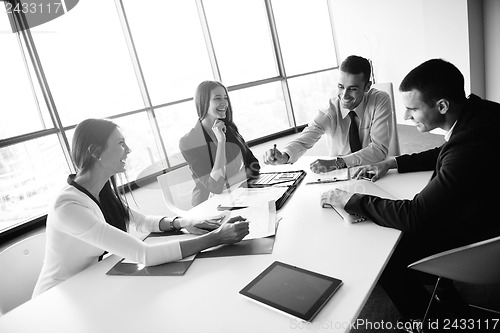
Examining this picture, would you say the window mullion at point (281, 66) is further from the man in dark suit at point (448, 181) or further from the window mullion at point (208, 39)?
the man in dark suit at point (448, 181)

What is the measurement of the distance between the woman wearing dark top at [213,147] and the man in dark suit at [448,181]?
40.0 inches

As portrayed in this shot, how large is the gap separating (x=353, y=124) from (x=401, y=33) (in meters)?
3.61

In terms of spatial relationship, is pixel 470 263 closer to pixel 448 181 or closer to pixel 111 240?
pixel 448 181

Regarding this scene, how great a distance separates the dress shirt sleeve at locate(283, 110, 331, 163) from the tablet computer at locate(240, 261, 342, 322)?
4.30 ft

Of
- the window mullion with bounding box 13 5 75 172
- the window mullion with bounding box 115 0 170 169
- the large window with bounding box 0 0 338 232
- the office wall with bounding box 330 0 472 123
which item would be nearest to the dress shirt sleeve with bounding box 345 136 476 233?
the large window with bounding box 0 0 338 232

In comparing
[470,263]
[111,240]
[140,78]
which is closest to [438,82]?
[470,263]

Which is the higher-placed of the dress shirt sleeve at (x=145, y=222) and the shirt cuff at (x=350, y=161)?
the dress shirt sleeve at (x=145, y=222)

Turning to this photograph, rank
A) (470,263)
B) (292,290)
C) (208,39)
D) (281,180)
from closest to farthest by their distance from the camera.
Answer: (292,290) → (470,263) → (281,180) → (208,39)

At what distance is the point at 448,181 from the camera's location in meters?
1.10

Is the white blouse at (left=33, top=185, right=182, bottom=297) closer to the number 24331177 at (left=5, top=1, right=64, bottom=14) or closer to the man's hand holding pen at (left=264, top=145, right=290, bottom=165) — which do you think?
the man's hand holding pen at (left=264, top=145, right=290, bottom=165)

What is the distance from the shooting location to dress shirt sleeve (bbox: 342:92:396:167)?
6.75 ft

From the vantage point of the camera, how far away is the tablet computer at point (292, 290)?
812mm

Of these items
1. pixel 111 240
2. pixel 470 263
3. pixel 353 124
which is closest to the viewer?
pixel 470 263

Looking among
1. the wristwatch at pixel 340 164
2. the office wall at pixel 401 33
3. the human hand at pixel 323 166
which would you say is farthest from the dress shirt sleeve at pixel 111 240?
the office wall at pixel 401 33
